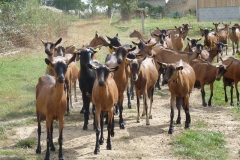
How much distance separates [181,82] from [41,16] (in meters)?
18.6

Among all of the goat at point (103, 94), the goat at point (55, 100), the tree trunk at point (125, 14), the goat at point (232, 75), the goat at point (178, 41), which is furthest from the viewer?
the tree trunk at point (125, 14)

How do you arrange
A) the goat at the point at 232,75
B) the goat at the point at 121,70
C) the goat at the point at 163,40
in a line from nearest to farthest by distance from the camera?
the goat at the point at 121,70
the goat at the point at 232,75
the goat at the point at 163,40

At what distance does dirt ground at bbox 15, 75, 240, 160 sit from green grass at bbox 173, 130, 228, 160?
0.17 m

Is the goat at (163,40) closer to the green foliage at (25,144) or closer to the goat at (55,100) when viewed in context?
the green foliage at (25,144)

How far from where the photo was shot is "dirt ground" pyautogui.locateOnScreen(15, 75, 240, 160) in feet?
32.4

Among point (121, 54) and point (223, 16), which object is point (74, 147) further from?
point (223, 16)

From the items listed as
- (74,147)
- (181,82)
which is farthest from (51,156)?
(181,82)

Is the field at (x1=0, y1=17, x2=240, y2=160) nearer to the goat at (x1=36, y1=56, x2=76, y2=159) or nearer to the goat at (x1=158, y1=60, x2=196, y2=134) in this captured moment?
the goat at (x1=158, y1=60, x2=196, y2=134)

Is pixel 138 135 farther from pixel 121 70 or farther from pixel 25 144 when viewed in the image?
pixel 25 144

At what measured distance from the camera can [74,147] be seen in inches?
405

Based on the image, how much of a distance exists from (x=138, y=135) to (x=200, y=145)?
161 cm

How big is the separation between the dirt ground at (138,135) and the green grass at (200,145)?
0.57 feet

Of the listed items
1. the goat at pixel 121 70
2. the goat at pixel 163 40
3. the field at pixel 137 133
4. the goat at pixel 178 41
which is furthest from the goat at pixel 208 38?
the goat at pixel 121 70

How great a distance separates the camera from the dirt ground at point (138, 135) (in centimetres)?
986
